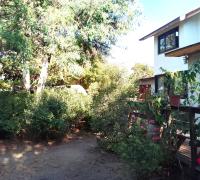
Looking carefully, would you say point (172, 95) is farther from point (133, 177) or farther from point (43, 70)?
point (43, 70)

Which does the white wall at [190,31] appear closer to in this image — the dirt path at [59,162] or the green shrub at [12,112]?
the dirt path at [59,162]

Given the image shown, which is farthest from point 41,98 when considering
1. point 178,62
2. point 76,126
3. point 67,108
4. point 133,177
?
point 178,62

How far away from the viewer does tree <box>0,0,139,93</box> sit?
11.1 m

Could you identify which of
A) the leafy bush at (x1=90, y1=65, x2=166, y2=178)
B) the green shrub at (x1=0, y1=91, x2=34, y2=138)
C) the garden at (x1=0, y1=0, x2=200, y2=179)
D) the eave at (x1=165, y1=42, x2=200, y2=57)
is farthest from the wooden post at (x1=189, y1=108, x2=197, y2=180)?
the green shrub at (x1=0, y1=91, x2=34, y2=138)

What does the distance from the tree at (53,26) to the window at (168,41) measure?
16.5ft

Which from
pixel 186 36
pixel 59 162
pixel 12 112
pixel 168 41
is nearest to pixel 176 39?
pixel 168 41

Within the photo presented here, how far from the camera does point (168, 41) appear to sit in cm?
2144

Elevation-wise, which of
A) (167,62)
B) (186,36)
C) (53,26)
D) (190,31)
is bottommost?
(167,62)

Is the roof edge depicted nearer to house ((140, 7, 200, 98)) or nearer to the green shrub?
house ((140, 7, 200, 98))

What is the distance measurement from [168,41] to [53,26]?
11.4 m

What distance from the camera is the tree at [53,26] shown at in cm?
1107

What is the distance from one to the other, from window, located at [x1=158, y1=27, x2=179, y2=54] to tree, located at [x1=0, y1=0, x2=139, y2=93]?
503 centimetres

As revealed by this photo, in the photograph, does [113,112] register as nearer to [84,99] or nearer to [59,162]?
[59,162]

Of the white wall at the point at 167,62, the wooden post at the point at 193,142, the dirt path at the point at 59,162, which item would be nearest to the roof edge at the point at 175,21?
the white wall at the point at 167,62
